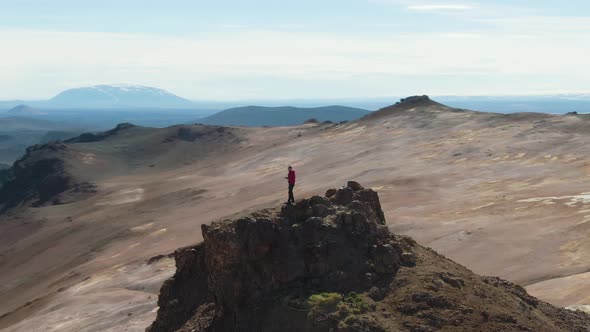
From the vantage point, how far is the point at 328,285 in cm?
1506

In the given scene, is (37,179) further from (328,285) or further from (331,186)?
(328,285)

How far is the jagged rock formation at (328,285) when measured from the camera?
14.0 metres

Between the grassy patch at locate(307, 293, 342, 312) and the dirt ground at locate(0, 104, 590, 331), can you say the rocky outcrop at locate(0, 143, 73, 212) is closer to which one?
the dirt ground at locate(0, 104, 590, 331)

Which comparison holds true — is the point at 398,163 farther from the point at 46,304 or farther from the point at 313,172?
the point at 46,304

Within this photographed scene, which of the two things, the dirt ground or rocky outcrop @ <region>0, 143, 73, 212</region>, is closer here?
the dirt ground

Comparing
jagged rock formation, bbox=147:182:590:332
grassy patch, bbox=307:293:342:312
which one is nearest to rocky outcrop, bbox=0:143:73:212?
jagged rock formation, bbox=147:182:590:332

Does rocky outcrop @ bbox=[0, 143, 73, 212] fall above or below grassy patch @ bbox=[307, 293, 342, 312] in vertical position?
below

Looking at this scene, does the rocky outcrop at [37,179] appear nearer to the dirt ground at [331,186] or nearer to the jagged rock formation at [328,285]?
the dirt ground at [331,186]

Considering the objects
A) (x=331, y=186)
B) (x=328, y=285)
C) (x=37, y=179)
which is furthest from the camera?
(x=37, y=179)

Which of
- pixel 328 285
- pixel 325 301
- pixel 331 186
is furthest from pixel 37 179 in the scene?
pixel 325 301

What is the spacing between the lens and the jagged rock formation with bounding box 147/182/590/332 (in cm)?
1402

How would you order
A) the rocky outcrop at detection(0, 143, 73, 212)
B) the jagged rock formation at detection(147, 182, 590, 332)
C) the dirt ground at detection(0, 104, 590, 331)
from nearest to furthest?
the jagged rock formation at detection(147, 182, 590, 332) < the dirt ground at detection(0, 104, 590, 331) < the rocky outcrop at detection(0, 143, 73, 212)

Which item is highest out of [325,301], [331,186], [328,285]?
[328,285]

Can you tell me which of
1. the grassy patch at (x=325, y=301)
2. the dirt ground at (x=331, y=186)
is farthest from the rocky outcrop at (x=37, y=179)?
the grassy patch at (x=325, y=301)
